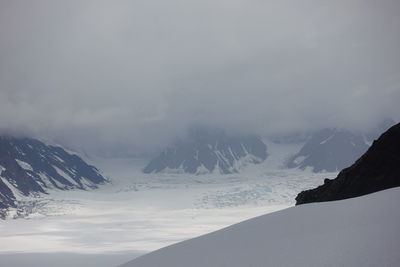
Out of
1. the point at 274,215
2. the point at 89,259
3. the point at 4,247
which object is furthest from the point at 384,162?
the point at 4,247

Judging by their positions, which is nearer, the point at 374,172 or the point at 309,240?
the point at 309,240

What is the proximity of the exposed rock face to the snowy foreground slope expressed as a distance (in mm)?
11972

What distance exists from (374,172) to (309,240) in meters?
18.2

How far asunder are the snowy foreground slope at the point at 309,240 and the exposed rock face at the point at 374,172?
12.0 meters

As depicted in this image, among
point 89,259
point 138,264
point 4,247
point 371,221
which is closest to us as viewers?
point 371,221

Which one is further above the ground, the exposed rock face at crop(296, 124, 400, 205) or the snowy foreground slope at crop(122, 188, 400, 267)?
the exposed rock face at crop(296, 124, 400, 205)

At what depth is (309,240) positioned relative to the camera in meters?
10.2

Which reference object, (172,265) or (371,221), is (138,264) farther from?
(371,221)

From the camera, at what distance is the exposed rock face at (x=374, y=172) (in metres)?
24.6

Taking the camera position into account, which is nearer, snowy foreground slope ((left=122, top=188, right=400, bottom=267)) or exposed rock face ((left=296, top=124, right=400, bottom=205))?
snowy foreground slope ((left=122, top=188, right=400, bottom=267))

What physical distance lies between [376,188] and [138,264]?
1669 centimetres

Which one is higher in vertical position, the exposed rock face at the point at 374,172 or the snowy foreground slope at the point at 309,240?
the exposed rock face at the point at 374,172

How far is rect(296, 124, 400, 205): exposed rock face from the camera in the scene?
80.8 feet

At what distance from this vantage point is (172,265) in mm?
12000
